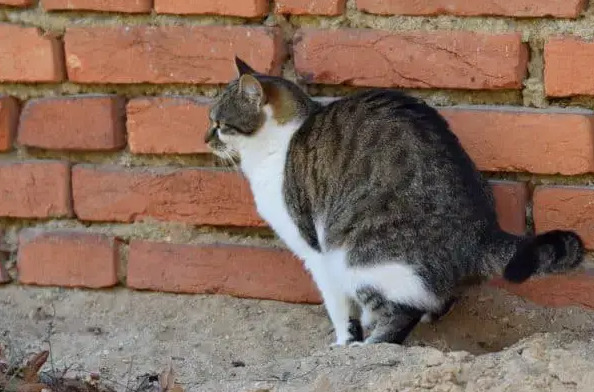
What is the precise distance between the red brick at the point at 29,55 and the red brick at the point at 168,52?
0.03 meters

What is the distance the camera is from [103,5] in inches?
103

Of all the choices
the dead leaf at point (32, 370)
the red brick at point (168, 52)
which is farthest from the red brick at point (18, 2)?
the dead leaf at point (32, 370)

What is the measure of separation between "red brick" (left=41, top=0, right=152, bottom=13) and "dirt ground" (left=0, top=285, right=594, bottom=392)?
2.15ft

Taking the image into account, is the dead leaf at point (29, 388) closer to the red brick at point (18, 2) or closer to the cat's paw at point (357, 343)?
the cat's paw at point (357, 343)

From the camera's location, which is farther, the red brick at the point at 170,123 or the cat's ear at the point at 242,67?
the red brick at the point at 170,123

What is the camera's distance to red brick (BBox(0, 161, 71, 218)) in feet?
8.87

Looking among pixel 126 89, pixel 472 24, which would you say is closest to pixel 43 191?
pixel 126 89

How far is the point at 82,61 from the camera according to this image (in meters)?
2.65

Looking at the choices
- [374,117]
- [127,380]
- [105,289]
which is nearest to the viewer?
[127,380]

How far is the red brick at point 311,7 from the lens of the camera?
8.16 ft

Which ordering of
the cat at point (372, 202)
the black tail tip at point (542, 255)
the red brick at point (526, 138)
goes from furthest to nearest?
the red brick at point (526, 138) → the cat at point (372, 202) → the black tail tip at point (542, 255)

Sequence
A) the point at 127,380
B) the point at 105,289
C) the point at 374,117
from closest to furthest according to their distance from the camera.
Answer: the point at 127,380, the point at 374,117, the point at 105,289

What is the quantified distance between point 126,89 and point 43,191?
313 mm

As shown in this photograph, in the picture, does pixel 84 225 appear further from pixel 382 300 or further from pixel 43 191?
pixel 382 300
